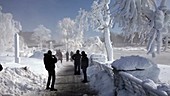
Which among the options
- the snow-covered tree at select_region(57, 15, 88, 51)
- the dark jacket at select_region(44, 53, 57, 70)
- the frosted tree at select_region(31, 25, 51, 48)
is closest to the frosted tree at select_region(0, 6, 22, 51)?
the snow-covered tree at select_region(57, 15, 88, 51)

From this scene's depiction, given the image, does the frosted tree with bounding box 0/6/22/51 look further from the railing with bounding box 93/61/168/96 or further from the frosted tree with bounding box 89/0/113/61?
the railing with bounding box 93/61/168/96

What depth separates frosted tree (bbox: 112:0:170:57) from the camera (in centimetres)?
1475

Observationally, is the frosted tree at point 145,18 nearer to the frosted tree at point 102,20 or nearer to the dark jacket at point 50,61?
the dark jacket at point 50,61

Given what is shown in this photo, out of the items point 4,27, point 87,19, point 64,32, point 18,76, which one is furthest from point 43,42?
point 18,76

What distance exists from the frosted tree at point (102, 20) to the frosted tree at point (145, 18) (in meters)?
23.6

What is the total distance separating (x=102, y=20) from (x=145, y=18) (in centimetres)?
2579

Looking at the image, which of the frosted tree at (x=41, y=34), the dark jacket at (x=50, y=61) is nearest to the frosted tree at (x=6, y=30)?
the frosted tree at (x=41, y=34)

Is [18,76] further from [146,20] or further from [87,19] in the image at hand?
[87,19]

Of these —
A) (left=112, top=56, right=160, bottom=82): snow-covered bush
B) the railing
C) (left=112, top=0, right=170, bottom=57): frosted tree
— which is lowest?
the railing

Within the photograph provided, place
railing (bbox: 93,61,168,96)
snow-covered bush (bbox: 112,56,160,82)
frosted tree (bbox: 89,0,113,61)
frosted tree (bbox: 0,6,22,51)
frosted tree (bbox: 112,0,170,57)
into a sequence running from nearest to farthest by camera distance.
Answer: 1. railing (bbox: 93,61,168,96)
2. snow-covered bush (bbox: 112,56,160,82)
3. frosted tree (bbox: 112,0,170,57)
4. frosted tree (bbox: 89,0,113,61)
5. frosted tree (bbox: 0,6,22,51)

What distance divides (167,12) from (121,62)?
4.82 metres

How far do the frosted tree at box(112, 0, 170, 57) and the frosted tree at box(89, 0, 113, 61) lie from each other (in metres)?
23.6

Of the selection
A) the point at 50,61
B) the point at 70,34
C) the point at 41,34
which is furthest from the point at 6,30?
the point at 50,61

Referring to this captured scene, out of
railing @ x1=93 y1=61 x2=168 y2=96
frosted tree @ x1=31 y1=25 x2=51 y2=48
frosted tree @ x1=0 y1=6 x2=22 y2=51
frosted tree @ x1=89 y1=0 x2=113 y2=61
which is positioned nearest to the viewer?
railing @ x1=93 y1=61 x2=168 y2=96
